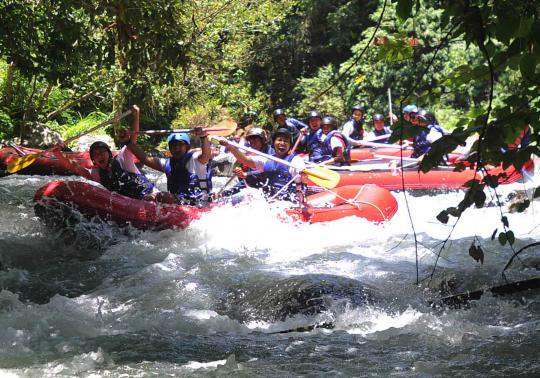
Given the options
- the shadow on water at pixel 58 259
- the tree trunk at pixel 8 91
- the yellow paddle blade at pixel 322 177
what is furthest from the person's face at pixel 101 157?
the tree trunk at pixel 8 91

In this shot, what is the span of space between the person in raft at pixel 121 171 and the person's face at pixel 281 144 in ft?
4.24

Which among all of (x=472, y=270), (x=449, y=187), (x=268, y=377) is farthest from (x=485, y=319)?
(x=449, y=187)

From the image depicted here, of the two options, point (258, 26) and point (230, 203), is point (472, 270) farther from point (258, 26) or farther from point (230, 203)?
point (258, 26)

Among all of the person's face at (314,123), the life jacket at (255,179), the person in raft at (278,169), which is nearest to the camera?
the person in raft at (278,169)

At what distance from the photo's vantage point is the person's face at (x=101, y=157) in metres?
7.07

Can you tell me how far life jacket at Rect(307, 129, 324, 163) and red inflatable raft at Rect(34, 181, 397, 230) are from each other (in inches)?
123

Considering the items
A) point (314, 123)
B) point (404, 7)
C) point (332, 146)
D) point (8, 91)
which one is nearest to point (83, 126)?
point (8, 91)

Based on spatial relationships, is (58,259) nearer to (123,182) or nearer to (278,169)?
(123,182)

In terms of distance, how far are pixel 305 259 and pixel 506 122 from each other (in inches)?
152

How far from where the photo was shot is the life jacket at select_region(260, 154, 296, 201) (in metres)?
7.33

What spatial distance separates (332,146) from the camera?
33.2 ft

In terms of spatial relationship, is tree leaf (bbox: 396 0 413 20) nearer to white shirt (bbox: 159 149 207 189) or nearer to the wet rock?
the wet rock

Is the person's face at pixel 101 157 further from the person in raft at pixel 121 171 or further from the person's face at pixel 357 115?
the person's face at pixel 357 115

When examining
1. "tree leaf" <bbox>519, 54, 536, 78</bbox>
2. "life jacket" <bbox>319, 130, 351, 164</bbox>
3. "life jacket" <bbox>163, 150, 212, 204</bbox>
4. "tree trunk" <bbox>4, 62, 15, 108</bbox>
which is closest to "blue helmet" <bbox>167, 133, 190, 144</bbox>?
"life jacket" <bbox>163, 150, 212, 204</bbox>
